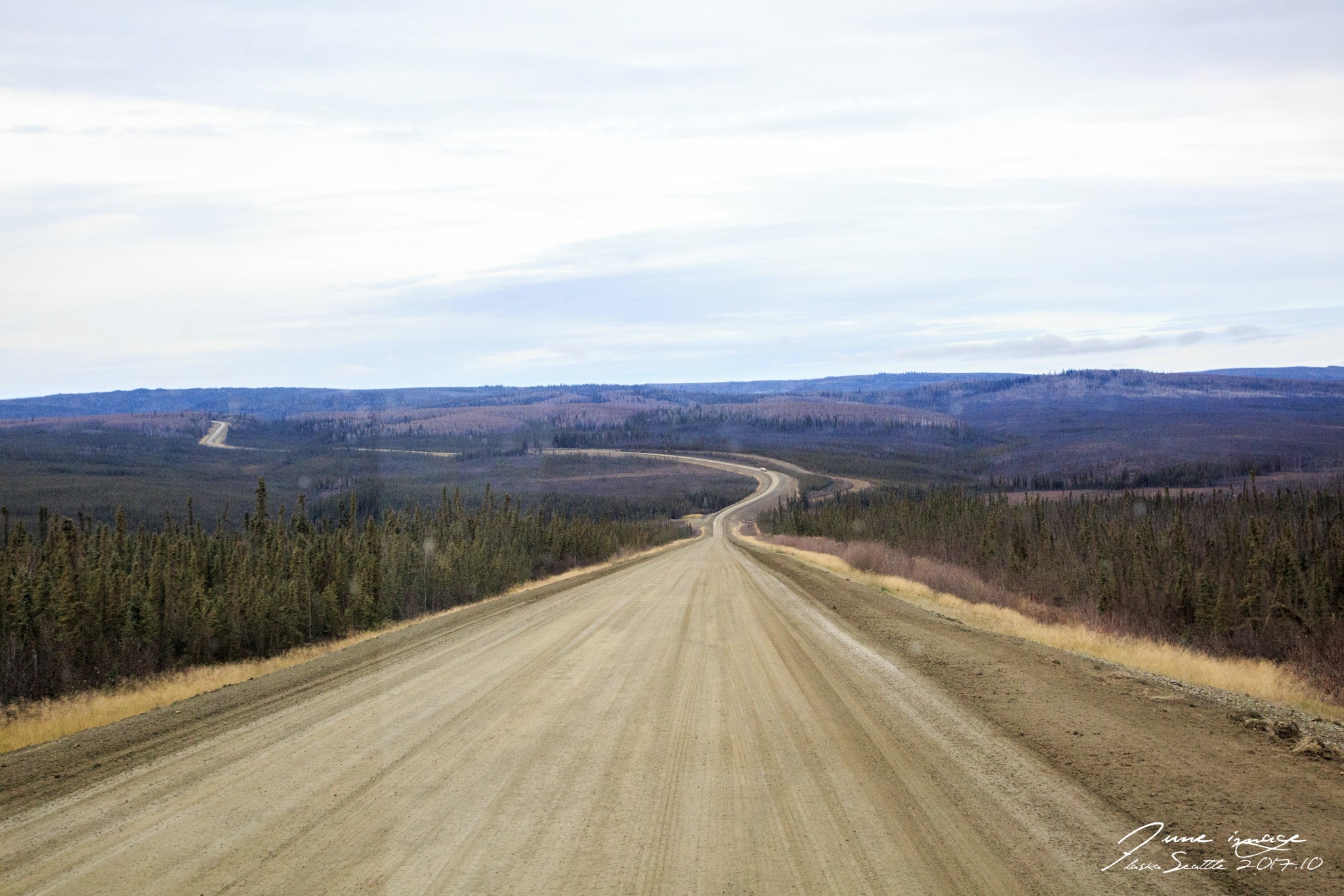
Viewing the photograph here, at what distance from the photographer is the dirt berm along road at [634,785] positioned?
202 inches

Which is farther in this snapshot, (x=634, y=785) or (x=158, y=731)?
(x=158, y=731)

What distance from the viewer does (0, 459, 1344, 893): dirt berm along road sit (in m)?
5.13

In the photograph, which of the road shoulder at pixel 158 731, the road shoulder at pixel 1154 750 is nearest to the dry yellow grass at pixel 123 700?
the road shoulder at pixel 158 731

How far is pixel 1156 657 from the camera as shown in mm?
14125

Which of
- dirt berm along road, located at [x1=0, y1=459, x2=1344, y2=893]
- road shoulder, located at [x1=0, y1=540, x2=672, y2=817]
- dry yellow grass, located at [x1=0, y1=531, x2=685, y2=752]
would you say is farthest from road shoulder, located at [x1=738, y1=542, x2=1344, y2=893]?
dry yellow grass, located at [x1=0, y1=531, x2=685, y2=752]

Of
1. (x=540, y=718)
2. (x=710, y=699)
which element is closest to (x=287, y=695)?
(x=540, y=718)

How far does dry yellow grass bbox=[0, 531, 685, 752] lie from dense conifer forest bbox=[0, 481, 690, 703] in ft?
6.66

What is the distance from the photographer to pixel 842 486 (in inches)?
6491

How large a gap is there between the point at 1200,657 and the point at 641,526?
252ft

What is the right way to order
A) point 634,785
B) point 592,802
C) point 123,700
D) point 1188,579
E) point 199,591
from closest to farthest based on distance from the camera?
point 592,802, point 634,785, point 123,700, point 199,591, point 1188,579
